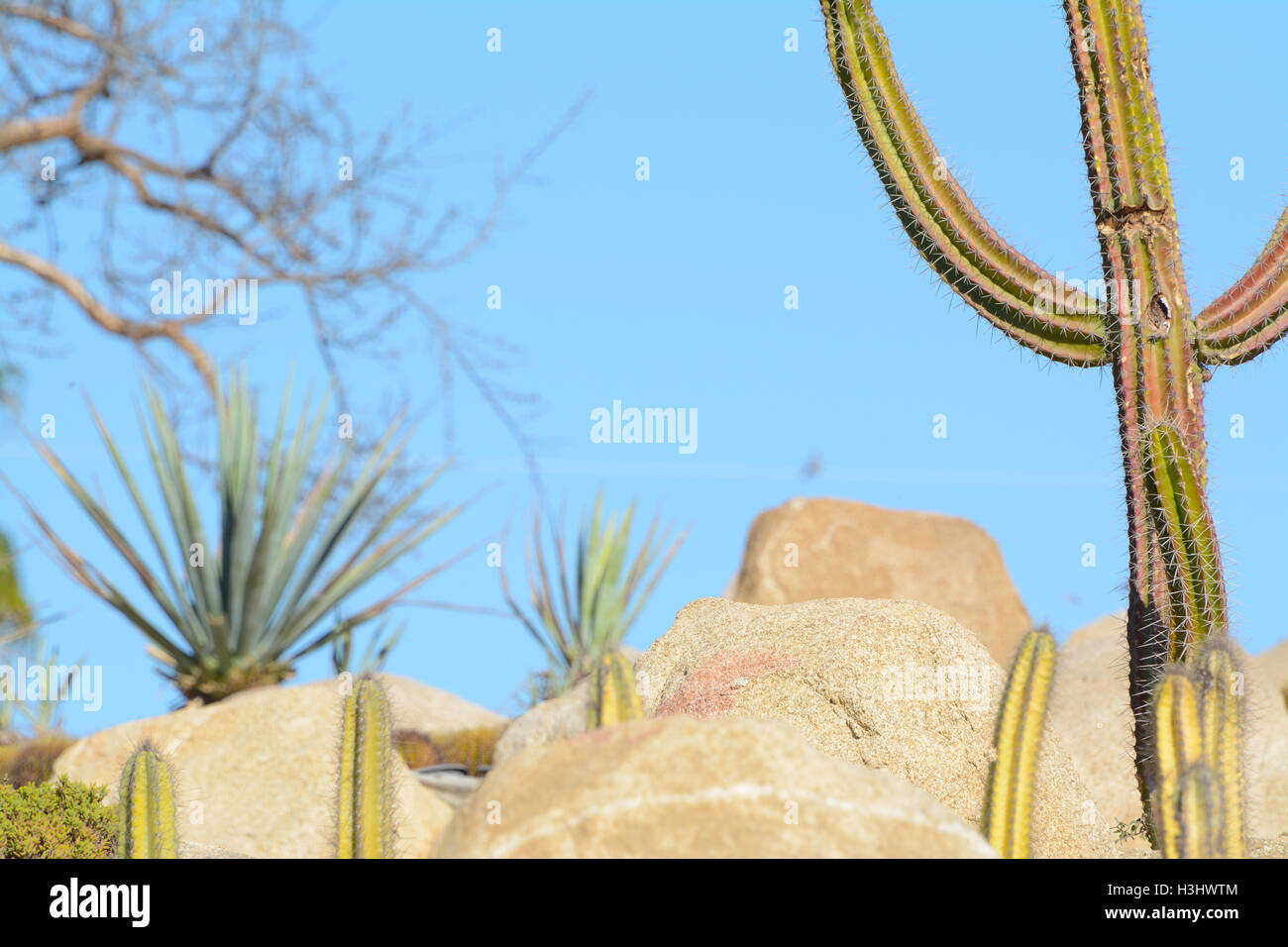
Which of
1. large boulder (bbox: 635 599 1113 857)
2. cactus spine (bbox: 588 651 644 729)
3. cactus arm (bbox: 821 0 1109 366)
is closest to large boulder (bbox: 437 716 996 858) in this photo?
cactus spine (bbox: 588 651 644 729)

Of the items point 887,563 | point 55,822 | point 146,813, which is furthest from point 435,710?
point 146,813

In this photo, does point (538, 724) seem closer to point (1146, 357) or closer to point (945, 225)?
point (945, 225)

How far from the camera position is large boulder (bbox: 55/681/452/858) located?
19.9ft

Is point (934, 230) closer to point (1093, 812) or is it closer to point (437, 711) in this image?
point (1093, 812)

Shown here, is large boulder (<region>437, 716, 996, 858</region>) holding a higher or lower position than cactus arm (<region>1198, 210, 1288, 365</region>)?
lower

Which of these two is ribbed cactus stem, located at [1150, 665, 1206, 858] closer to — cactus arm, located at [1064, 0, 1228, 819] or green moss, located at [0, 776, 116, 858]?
cactus arm, located at [1064, 0, 1228, 819]

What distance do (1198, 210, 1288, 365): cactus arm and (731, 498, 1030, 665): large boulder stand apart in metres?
6.85

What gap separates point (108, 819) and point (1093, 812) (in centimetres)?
356

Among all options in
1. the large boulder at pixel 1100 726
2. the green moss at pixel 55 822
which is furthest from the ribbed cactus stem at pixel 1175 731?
the green moss at pixel 55 822

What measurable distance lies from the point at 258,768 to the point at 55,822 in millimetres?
1889

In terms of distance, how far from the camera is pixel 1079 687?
7.11 meters

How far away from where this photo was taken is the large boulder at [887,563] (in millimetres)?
10664
